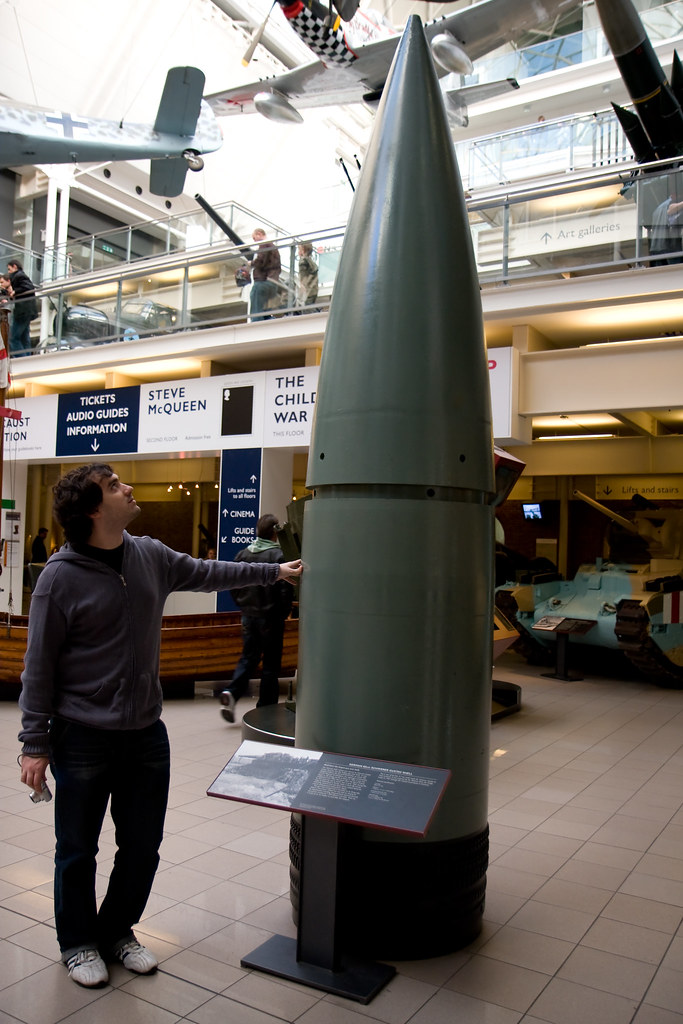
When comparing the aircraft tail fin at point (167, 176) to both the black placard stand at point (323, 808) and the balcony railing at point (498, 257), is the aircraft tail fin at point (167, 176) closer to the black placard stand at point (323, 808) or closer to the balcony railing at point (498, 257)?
the balcony railing at point (498, 257)

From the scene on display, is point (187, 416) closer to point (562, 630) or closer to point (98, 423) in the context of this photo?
point (98, 423)

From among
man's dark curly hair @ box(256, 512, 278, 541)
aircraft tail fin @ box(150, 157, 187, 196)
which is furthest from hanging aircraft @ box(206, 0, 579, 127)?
man's dark curly hair @ box(256, 512, 278, 541)

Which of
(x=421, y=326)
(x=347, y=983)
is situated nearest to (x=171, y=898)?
(x=347, y=983)

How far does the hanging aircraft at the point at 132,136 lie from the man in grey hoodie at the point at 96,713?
44.6 ft

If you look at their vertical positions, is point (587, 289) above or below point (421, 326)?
above

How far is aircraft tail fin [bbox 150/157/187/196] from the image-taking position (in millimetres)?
18047

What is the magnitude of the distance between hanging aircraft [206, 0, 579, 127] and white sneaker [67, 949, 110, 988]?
12.2m

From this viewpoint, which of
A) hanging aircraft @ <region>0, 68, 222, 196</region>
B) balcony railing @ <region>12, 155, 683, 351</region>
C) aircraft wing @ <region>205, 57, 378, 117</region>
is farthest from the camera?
aircraft wing @ <region>205, 57, 378, 117</region>

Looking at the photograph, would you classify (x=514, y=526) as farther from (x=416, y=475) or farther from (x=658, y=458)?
(x=416, y=475)

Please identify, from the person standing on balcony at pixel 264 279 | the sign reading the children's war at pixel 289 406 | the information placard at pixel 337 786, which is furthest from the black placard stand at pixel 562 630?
the information placard at pixel 337 786

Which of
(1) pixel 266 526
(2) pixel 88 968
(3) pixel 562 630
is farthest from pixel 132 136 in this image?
(2) pixel 88 968

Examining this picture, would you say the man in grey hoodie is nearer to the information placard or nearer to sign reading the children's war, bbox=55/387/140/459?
the information placard

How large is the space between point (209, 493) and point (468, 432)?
44.6ft

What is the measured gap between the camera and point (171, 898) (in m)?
3.60
